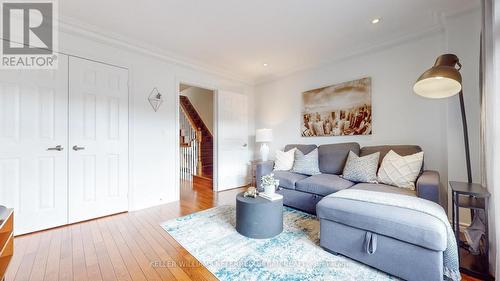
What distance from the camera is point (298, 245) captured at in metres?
1.94

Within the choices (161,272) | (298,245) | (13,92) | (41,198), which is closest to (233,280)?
(161,272)

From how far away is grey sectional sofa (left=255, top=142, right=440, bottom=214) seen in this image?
81.4 inches

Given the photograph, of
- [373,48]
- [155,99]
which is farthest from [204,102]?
[373,48]

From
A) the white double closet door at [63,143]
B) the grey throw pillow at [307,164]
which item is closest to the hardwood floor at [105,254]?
the white double closet door at [63,143]

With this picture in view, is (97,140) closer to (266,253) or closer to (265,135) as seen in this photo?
(266,253)

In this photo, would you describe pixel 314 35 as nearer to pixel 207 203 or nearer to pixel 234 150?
pixel 234 150

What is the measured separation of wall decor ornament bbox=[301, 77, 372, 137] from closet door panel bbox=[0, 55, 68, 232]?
3.62 m

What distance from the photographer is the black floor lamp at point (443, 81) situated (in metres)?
1.64

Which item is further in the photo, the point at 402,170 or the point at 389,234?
the point at 402,170

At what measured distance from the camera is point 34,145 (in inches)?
88.7

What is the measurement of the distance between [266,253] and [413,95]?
2794 millimetres

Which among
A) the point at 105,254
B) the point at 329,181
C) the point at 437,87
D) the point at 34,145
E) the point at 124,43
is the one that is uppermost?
the point at 124,43

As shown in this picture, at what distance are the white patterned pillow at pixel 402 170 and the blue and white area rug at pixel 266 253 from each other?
1015 mm

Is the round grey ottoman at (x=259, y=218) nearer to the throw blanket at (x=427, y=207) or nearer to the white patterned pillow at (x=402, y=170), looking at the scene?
the throw blanket at (x=427, y=207)
